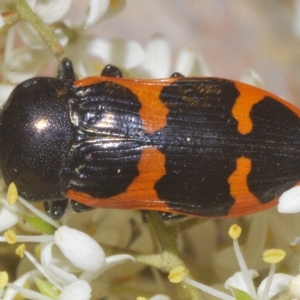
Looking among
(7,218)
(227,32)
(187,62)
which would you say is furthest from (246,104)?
(227,32)

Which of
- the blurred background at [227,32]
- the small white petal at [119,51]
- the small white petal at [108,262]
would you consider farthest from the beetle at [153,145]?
the blurred background at [227,32]

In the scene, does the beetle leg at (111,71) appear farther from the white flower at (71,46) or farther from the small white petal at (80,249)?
the small white petal at (80,249)

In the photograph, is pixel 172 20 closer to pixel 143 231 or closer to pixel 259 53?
pixel 259 53

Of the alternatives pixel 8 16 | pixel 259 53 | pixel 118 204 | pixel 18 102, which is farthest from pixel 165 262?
pixel 259 53

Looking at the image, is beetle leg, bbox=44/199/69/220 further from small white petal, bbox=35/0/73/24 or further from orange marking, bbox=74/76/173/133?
small white petal, bbox=35/0/73/24

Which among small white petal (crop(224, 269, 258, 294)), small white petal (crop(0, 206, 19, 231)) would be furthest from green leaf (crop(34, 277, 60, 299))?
small white petal (crop(224, 269, 258, 294))

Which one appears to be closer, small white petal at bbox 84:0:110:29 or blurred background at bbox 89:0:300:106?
small white petal at bbox 84:0:110:29

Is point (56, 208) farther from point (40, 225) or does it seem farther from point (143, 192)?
point (143, 192)
